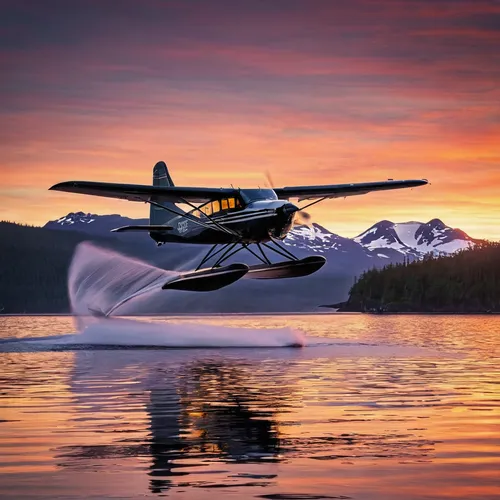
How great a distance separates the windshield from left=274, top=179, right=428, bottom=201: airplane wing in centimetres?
501

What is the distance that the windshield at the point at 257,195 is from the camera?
43.2 meters

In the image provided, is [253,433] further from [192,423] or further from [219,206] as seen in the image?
[219,206]

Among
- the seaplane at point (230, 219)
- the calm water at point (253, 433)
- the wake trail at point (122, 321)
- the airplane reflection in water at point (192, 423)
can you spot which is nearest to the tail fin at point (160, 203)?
the seaplane at point (230, 219)

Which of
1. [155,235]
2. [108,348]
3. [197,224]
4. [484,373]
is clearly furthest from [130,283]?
[484,373]

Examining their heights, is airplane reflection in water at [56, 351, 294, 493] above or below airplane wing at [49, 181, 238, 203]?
below

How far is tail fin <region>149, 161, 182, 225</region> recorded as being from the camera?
52000 mm

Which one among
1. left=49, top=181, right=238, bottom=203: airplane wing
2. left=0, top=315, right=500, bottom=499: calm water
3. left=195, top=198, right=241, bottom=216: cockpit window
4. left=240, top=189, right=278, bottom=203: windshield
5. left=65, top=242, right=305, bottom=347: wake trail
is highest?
left=49, top=181, right=238, bottom=203: airplane wing

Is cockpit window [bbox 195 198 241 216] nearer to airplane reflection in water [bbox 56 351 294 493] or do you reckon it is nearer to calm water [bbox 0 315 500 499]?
calm water [bbox 0 315 500 499]

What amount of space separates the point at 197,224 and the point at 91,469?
31.2 meters

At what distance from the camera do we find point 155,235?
50.8 metres

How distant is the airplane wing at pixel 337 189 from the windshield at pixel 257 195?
16.4 feet

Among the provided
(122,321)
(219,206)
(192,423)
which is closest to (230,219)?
(219,206)

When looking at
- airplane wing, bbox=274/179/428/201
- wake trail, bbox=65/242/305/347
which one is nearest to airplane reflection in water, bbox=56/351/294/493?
airplane wing, bbox=274/179/428/201

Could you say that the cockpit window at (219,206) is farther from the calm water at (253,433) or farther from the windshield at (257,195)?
the calm water at (253,433)
